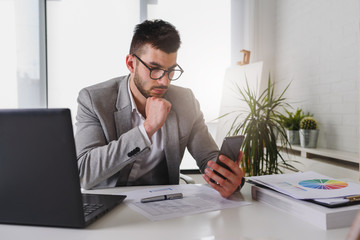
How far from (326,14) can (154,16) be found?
1690 mm

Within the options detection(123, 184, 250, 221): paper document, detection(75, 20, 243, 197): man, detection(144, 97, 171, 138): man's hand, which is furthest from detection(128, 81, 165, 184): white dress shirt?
detection(123, 184, 250, 221): paper document

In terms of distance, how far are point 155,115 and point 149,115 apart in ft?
0.10

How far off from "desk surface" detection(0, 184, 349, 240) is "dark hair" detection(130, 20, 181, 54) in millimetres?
1027

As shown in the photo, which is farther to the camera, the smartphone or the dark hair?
the dark hair

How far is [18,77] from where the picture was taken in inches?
118

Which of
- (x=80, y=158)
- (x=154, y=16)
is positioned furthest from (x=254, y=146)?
(x=154, y=16)

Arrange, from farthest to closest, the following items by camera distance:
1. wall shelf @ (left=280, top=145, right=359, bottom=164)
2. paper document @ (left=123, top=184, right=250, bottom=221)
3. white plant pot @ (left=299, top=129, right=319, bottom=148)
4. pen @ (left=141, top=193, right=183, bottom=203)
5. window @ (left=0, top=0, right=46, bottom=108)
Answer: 1. window @ (left=0, top=0, right=46, bottom=108)
2. white plant pot @ (left=299, top=129, right=319, bottom=148)
3. wall shelf @ (left=280, top=145, right=359, bottom=164)
4. pen @ (left=141, top=193, right=183, bottom=203)
5. paper document @ (left=123, top=184, right=250, bottom=221)

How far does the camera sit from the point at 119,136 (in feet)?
5.01

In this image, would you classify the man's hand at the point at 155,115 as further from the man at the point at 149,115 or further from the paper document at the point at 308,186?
the paper document at the point at 308,186

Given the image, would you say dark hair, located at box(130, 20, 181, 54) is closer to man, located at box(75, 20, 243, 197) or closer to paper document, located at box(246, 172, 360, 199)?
man, located at box(75, 20, 243, 197)

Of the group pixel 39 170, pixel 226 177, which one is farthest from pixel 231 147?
pixel 39 170

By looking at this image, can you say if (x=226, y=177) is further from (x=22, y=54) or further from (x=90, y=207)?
(x=22, y=54)

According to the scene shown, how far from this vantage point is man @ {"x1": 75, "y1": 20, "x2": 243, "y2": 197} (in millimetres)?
1453

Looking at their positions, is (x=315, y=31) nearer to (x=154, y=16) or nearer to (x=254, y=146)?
(x=254, y=146)
